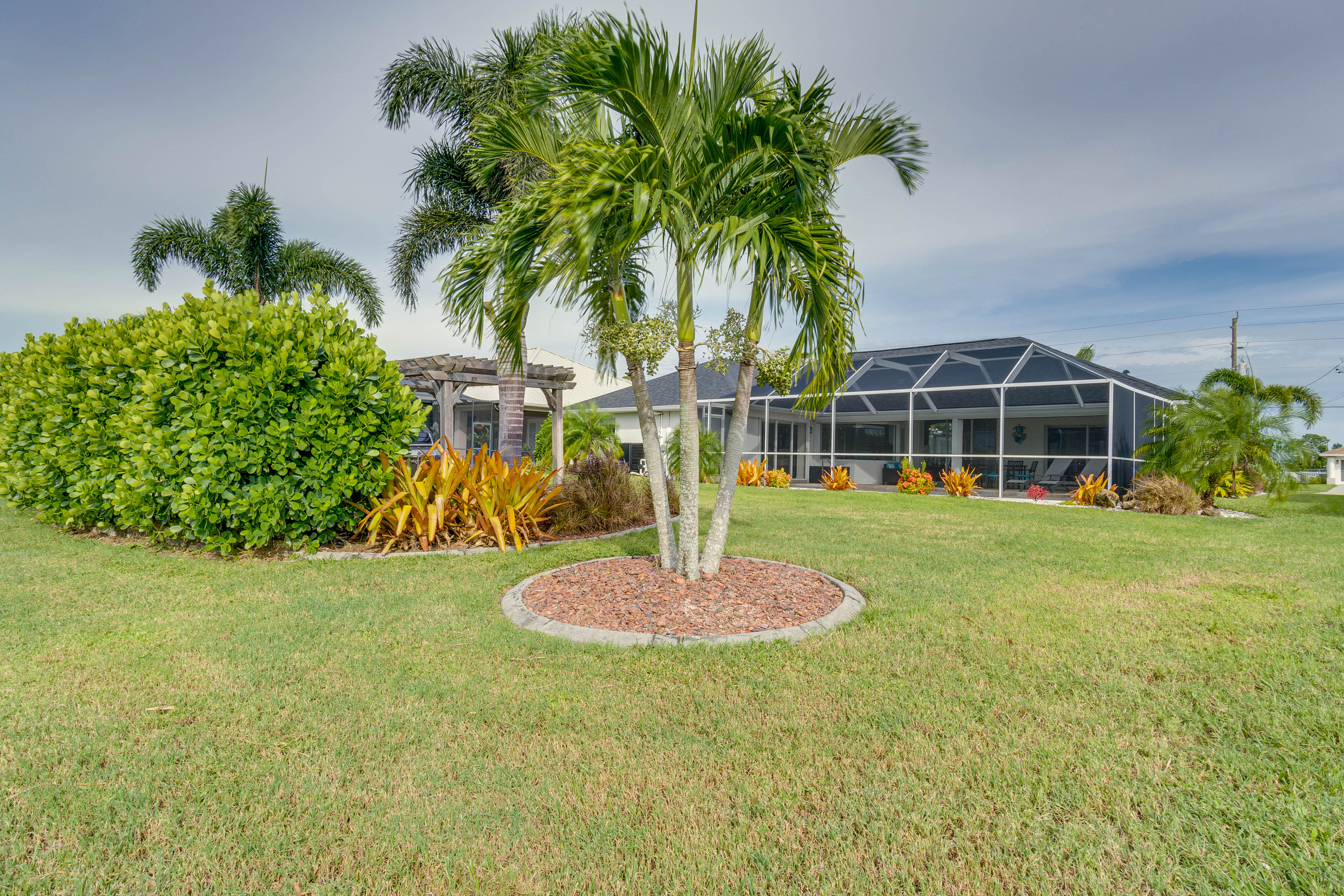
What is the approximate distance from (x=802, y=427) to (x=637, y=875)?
73.6 ft

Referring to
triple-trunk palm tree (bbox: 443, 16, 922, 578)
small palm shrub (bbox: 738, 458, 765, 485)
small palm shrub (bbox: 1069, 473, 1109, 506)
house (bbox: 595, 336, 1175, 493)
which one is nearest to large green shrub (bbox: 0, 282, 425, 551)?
triple-trunk palm tree (bbox: 443, 16, 922, 578)

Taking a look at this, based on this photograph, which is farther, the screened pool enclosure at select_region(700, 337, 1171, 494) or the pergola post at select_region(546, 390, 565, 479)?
the screened pool enclosure at select_region(700, 337, 1171, 494)

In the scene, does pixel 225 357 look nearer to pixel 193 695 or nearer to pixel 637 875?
pixel 193 695

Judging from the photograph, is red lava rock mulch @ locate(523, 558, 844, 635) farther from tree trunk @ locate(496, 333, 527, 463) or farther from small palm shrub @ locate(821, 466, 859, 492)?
small palm shrub @ locate(821, 466, 859, 492)

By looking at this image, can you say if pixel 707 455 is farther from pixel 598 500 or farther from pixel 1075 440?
pixel 1075 440

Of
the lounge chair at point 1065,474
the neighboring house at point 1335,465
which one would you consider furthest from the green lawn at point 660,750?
the neighboring house at point 1335,465

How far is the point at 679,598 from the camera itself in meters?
4.40

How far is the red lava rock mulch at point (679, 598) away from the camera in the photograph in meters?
3.97

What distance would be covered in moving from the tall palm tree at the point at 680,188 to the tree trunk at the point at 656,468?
201 mm

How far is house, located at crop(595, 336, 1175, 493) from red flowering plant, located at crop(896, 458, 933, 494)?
1.36 ft

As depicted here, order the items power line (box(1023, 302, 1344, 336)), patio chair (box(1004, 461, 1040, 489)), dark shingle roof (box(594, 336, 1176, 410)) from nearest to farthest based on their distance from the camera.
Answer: dark shingle roof (box(594, 336, 1176, 410)) → patio chair (box(1004, 461, 1040, 489)) → power line (box(1023, 302, 1344, 336))

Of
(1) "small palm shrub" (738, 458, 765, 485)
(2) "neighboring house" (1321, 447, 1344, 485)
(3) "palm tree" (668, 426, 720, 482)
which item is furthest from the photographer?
(2) "neighboring house" (1321, 447, 1344, 485)

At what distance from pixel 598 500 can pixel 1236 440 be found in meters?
13.3

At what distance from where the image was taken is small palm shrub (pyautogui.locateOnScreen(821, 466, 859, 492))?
57.7ft
